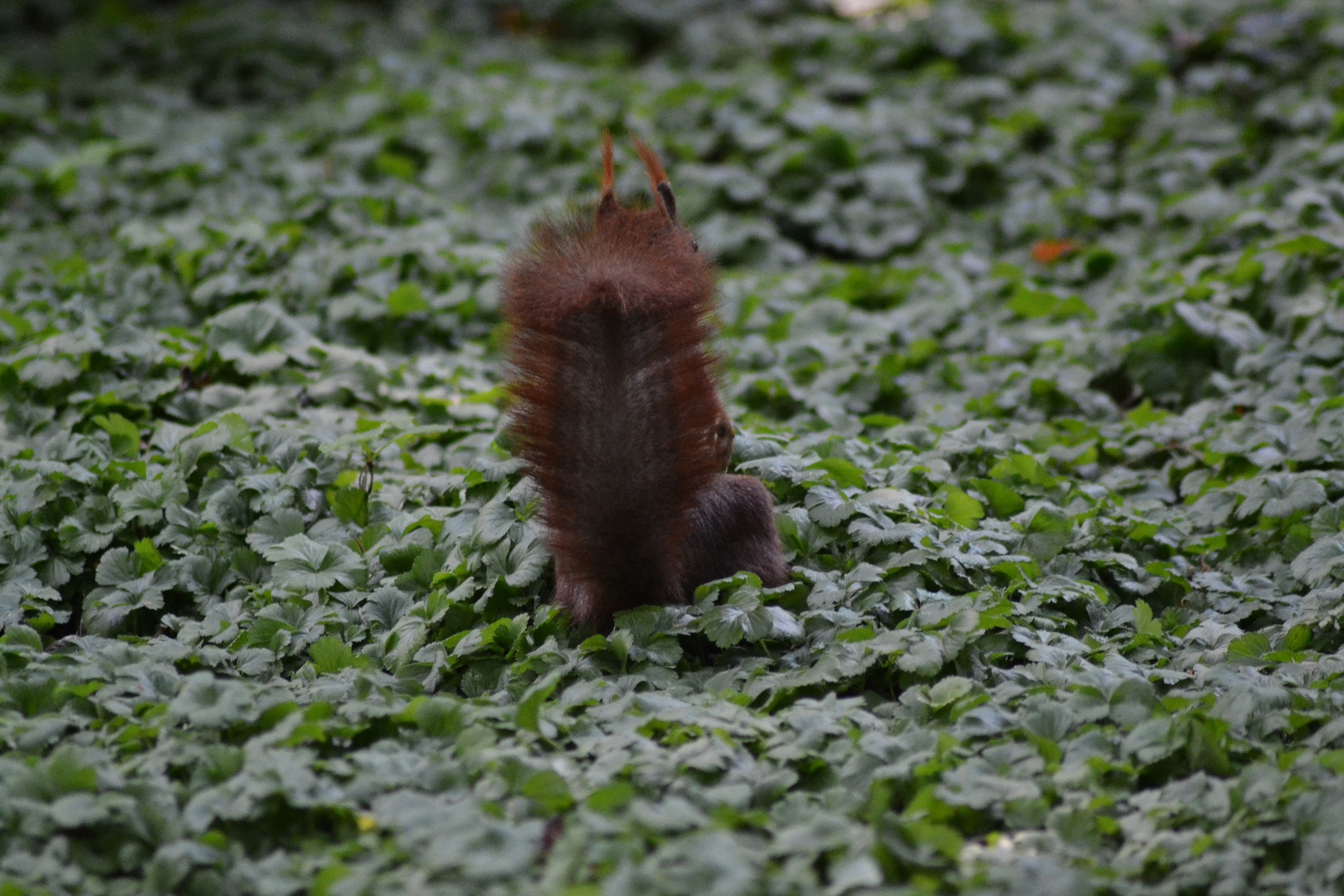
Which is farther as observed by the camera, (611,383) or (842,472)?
(842,472)

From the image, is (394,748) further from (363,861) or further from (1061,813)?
(1061,813)

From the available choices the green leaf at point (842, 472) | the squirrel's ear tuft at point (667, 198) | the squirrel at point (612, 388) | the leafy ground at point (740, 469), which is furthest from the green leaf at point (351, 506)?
the green leaf at point (842, 472)

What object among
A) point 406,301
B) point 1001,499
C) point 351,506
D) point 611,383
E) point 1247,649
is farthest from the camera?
point 406,301

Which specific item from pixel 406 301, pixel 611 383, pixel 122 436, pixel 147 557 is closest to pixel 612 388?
pixel 611 383

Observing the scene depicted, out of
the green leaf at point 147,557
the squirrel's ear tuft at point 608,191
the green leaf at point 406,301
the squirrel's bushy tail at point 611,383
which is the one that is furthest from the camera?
the green leaf at point 406,301

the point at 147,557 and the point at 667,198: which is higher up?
the point at 667,198

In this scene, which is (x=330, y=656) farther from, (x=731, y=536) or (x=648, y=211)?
(x=648, y=211)

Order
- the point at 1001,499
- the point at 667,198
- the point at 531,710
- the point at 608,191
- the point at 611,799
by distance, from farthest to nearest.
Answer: the point at 1001,499
the point at 667,198
the point at 608,191
the point at 531,710
the point at 611,799

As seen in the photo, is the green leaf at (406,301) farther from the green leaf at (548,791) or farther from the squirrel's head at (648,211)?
the green leaf at (548,791)
